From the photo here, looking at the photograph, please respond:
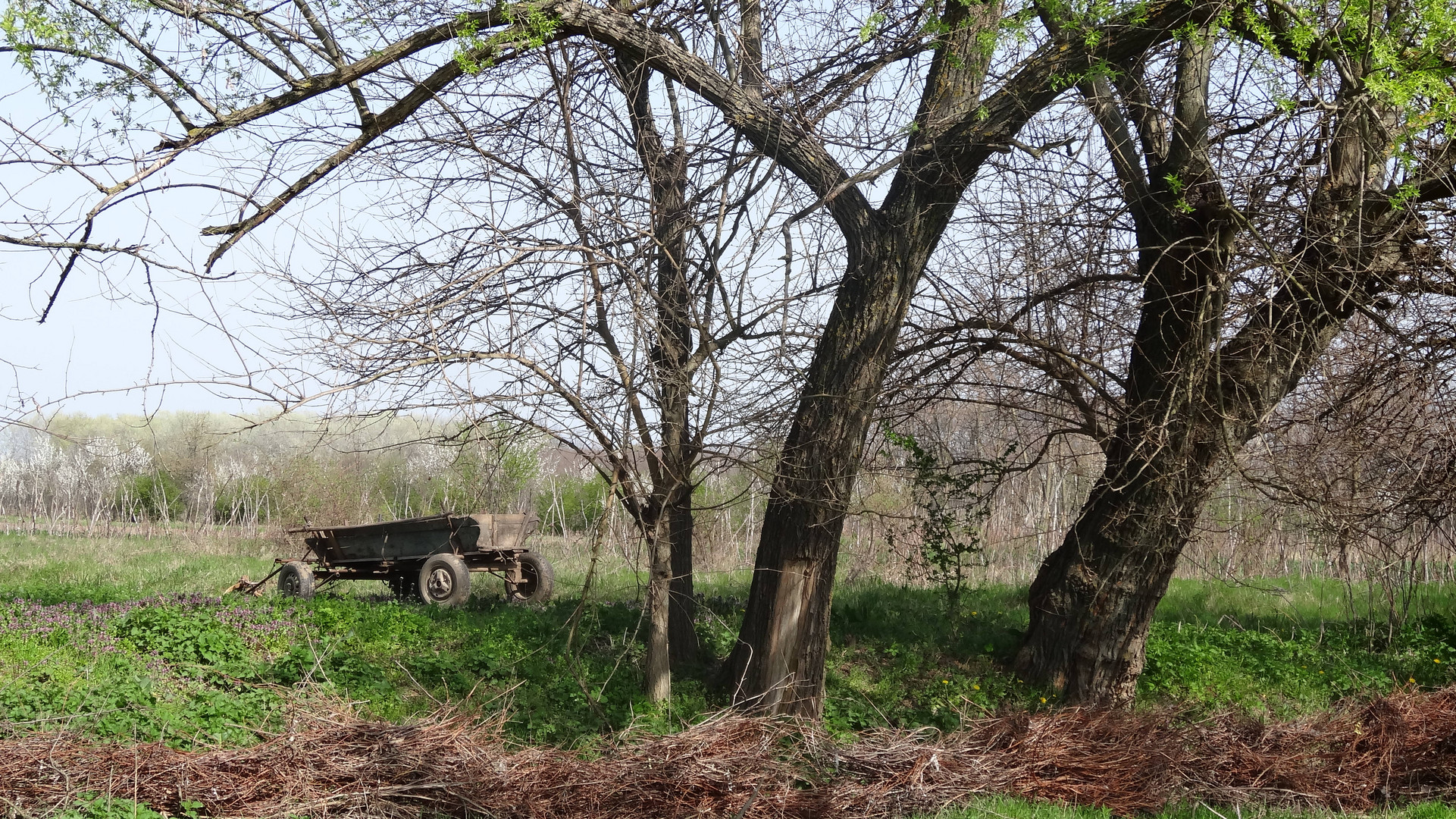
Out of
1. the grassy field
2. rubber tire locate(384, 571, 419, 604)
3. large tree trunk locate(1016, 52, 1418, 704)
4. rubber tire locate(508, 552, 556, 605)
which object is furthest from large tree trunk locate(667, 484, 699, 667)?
rubber tire locate(384, 571, 419, 604)

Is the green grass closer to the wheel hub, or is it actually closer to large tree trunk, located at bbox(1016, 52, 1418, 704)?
the wheel hub

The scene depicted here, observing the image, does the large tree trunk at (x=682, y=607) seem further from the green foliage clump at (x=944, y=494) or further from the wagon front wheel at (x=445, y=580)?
the wagon front wheel at (x=445, y=580)

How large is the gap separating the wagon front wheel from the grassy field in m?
0.28

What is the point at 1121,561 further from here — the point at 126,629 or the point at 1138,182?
the point at 126,629

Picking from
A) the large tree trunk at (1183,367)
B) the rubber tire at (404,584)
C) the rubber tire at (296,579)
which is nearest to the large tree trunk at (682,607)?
the large tree trunk at (1183,367)

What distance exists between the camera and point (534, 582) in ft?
41.7

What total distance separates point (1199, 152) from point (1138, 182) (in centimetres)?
88

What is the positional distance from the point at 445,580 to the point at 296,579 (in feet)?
6.94

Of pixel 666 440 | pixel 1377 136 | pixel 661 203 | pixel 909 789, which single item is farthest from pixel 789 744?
pixel 1377 136

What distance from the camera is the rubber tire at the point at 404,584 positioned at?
1302 cm

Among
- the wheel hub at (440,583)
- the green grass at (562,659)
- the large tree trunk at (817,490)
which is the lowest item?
the green grass at (562,659)

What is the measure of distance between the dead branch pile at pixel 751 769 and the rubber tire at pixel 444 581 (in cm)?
489

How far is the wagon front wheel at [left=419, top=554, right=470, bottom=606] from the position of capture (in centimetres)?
1180

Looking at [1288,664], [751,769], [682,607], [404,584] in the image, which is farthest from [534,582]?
[1288,664]
